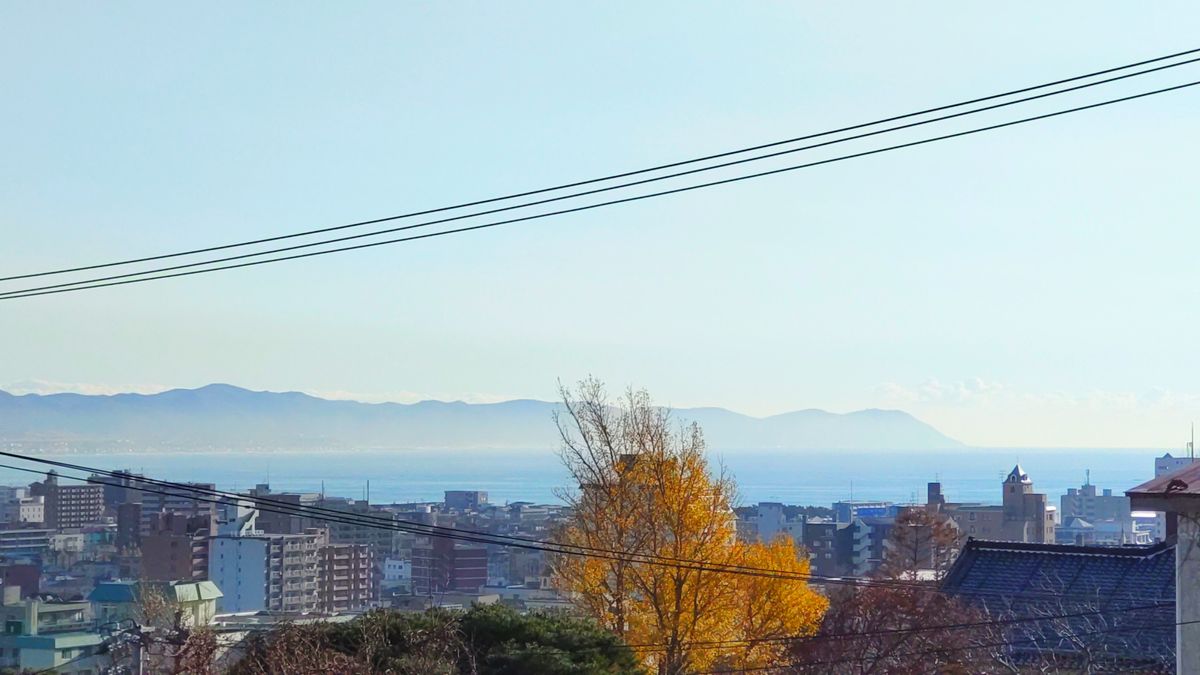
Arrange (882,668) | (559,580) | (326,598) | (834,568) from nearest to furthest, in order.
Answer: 1. (882,668)
2. (559,580)
3. (326,598)
4. (834,568)

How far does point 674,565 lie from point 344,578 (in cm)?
9651

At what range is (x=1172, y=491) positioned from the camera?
8.86 meters

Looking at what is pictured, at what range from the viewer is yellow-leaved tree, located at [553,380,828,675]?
67.9 feet

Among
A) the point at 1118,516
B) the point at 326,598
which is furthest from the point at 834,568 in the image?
the point at 1118,516

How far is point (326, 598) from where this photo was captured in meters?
109

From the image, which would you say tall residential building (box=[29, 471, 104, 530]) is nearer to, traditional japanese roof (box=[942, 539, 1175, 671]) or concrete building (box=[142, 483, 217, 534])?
concrete building (box=[142, 483, 217, 534])

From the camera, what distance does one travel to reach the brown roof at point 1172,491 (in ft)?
28.8

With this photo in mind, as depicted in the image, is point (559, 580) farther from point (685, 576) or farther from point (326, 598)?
point (326, 598)

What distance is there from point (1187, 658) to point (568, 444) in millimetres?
14555

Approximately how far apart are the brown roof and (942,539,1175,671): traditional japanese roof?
804cm

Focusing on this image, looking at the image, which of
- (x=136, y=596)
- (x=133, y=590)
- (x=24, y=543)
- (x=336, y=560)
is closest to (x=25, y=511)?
(x=24, y=543)

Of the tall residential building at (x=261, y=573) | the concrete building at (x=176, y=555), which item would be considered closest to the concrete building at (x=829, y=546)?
the tall residential building at (x=261, y=573)

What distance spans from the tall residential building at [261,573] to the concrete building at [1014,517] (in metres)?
47.6

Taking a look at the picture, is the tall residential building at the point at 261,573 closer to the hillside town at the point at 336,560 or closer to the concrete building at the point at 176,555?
the hillside town at the point at 336,560
